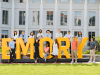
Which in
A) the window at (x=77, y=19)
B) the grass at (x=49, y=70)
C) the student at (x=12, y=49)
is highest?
the window at (x=77, y=19)

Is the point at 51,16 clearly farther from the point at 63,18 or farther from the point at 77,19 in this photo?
the point at 77,19

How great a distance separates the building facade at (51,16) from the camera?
28.2m

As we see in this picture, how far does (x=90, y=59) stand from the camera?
44.5 feet

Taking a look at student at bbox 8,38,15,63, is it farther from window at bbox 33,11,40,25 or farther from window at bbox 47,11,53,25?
window at bbox 47,11,53,25

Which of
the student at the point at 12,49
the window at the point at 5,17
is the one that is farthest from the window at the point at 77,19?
the student at the point at 12,49

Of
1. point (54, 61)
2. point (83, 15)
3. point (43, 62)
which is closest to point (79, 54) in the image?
point (54, 61)

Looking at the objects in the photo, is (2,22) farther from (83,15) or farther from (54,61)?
(54,61)

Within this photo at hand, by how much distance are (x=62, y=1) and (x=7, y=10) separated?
9.35m

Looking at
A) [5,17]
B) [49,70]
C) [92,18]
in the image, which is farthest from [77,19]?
[49,70]

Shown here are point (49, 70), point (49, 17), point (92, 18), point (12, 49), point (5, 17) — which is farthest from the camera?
point (92, 18)

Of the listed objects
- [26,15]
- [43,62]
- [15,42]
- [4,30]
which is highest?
[26,15]

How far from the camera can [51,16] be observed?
2844cm

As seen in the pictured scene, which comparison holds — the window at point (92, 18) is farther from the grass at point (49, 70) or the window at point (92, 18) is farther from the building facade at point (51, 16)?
the grass at point (49, 70)

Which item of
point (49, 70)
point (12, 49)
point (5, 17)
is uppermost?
point (5, 17)
